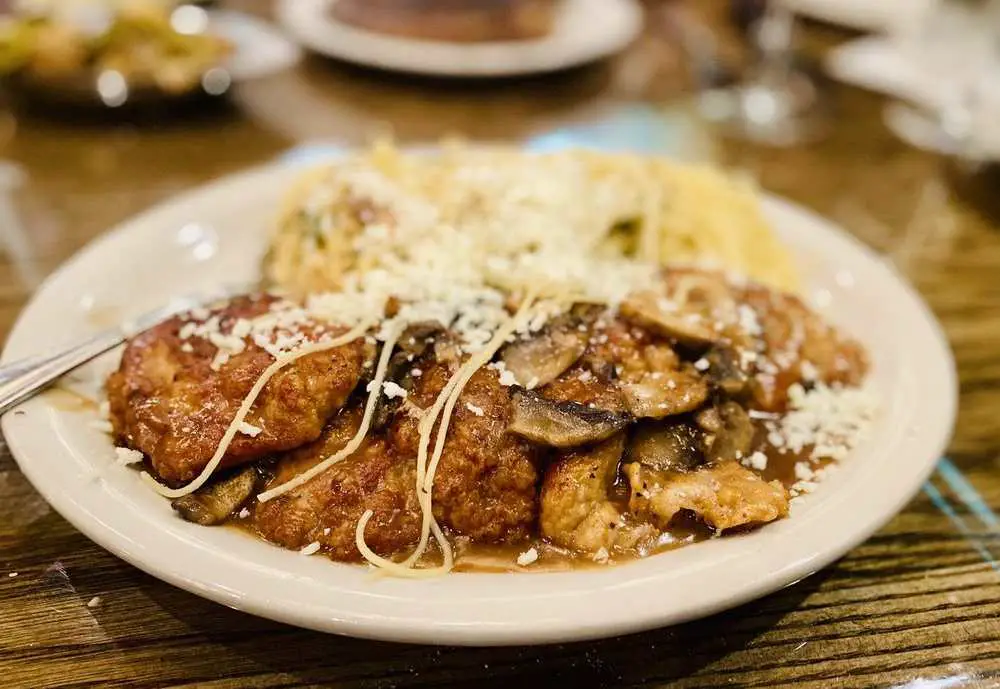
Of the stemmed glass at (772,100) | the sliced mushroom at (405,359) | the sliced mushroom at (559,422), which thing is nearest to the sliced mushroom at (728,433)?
the sliced mushroom at (559,422)

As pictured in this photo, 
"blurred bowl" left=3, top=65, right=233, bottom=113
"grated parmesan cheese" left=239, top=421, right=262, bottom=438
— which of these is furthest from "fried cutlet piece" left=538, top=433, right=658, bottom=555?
"blurred bowl" left=3, top=65, right=233, bottom=113

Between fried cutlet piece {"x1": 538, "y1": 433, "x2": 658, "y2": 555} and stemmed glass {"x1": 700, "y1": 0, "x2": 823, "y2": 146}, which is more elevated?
fried cutlet piece {"x1": 538, "y1": 433, "x2": 658, "y2": 555}

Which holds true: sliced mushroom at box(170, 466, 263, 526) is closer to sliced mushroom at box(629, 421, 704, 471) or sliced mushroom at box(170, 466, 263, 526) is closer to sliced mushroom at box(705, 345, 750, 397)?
sliced mushroom at box(629, 421, 704, 471)

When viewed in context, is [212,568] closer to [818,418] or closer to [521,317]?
[521,317]

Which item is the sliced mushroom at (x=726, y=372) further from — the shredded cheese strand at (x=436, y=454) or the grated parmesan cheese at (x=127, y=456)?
the grated parmesan cheese at (x=127, y=456)

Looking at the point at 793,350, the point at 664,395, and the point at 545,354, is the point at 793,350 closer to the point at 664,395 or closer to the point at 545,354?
the point at 664,395
